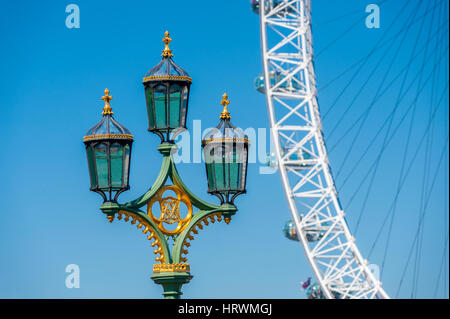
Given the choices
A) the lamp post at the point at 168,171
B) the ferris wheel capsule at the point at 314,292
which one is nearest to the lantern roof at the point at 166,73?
the lamp post at the point at 168,171

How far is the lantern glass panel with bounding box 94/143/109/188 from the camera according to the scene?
41.9 ft

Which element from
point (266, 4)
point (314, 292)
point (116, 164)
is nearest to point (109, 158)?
point (116, 164)

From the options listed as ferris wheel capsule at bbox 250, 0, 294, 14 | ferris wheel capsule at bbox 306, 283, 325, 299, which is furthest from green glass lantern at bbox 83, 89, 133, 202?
ferris wheel capsule at bbox 306, 283, 325, 299

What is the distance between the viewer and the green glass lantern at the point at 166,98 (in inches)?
517

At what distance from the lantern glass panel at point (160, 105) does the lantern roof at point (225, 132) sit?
42cm

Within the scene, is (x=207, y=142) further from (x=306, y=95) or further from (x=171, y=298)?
(x=306, y=95)

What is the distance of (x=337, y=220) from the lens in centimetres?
5038

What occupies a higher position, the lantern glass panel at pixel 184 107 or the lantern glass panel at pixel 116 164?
the lantern glass panel at pixel 184 107

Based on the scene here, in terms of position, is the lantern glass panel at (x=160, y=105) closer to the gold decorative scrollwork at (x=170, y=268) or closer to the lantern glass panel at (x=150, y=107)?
the lantern glass panel at (x=150, y=107)

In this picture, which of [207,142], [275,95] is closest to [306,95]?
[275,95]

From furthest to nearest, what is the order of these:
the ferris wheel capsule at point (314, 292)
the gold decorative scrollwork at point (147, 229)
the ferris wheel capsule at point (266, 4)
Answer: the ferris wheel capsule at point (314, 292)
the ferris wheel capsule at point (266, 4)
the gold decorative scrollwork at point (147, 229)
